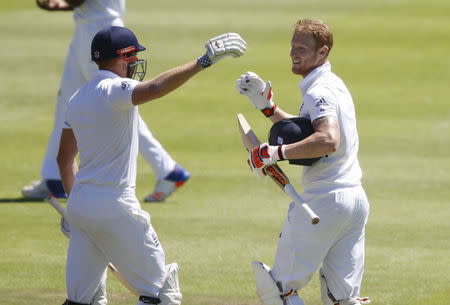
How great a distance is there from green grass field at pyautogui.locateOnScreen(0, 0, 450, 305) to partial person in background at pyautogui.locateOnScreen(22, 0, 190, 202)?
0.27m

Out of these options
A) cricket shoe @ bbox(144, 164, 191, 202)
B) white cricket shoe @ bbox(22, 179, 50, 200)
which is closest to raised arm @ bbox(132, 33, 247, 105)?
cricket shoe @ bbox(144, 164, 191, 202)

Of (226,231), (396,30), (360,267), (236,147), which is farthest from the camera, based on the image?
(396,30)

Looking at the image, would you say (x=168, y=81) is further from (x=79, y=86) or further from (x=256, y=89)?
(x=79, y=86)

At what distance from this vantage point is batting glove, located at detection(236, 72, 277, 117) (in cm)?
768

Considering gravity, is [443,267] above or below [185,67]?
below

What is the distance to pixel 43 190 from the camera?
12133 millimetres

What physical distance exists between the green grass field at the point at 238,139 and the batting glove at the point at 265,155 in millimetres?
2075

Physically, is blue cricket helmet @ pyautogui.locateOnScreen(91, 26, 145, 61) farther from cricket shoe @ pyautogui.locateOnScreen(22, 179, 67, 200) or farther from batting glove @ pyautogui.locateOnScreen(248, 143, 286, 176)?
cricket shoe @ pyautogui.locateOnScreen(22, 179, 67, 200)

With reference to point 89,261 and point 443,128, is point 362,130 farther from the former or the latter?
point 89,261

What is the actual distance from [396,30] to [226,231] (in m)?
10.4

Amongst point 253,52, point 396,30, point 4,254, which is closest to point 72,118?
point 4,254

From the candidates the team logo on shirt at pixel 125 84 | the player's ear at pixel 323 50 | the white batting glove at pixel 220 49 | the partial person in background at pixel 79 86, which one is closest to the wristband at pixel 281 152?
the white batting glove at pixel 220 49

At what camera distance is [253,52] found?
61.9 ft

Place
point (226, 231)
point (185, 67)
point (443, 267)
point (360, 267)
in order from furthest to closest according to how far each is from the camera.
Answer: point (226, 231) < point (443, 267) < point (360, 267) < point (185, 67)
